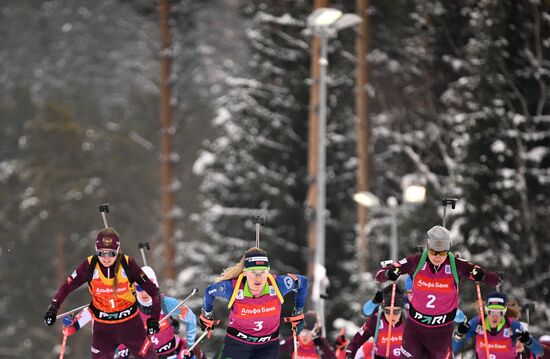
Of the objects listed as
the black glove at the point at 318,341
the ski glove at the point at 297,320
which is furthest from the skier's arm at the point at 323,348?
the ski glove at the point at 297,320

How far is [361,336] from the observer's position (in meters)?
10.8

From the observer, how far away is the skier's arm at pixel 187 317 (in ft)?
34.0

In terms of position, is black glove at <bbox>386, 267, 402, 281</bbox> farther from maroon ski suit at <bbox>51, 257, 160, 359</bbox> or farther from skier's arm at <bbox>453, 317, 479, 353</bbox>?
maroon ski suit at <bbox>51, 257, 160, 359</bbox>

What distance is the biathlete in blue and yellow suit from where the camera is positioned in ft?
29.3

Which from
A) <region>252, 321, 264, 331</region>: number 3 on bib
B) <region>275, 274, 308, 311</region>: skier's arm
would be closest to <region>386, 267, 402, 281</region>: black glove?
<region>275, 274, 308, 311</region>: skier's arm

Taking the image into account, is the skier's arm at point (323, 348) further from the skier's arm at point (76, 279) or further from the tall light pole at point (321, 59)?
the skier's arm at point (76, 279)

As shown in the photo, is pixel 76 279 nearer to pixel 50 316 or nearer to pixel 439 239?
pixel 50 316

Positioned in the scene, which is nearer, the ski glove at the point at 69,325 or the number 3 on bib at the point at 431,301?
the number 3 on bib at the point at 431,301

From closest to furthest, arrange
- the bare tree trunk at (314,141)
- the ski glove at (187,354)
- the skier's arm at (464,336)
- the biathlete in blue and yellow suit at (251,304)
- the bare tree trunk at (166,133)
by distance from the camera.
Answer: the biathlete in blue and yellow suit at (251,304)
the ski glove at (187,354)
the skier's arm at (464,336)
the bare tree trunk at (314,141)
the bare tree trunk at (166,133)

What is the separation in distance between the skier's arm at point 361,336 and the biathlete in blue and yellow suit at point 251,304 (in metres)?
1.74

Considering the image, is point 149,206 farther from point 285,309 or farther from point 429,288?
point 429,288

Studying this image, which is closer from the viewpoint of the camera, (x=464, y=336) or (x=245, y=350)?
(x=245, y=350)

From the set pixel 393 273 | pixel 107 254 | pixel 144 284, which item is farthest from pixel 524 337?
pixel 107 254

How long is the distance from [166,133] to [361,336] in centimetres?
1740
